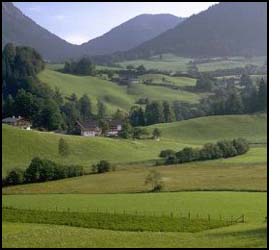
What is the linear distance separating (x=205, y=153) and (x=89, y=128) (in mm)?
9597

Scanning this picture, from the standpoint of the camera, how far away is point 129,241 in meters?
11.8

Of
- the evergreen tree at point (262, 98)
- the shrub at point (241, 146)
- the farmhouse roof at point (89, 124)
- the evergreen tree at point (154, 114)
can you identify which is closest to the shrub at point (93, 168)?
the shrub at point (241, 146)

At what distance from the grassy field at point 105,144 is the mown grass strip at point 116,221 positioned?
3.51m

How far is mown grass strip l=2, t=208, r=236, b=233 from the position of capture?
1475 centimetres

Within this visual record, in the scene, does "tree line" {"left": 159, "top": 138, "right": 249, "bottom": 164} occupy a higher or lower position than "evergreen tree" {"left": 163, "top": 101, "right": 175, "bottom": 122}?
lower

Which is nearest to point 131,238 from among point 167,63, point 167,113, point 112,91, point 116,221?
point 116,221

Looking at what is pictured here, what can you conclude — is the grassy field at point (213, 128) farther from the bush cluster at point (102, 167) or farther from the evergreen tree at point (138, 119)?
the bush cluster at point (102, 167)

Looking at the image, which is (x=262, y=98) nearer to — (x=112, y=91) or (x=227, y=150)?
(x=227, y=150)

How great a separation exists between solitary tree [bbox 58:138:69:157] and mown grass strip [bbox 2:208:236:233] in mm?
6139

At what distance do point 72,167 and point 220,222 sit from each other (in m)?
8.94

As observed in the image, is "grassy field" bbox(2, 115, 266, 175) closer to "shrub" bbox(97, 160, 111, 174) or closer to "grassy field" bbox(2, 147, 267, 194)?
"shrub" bbox(97, 160, 111, 174)

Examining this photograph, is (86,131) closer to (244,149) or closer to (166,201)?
(244,149)

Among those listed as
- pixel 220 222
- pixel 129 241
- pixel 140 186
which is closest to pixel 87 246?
pixel 129 241

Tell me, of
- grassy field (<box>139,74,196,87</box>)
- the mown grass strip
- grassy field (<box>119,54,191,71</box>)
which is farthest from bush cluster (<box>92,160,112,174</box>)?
grassy field (<box>119,54,191,71</box>)
